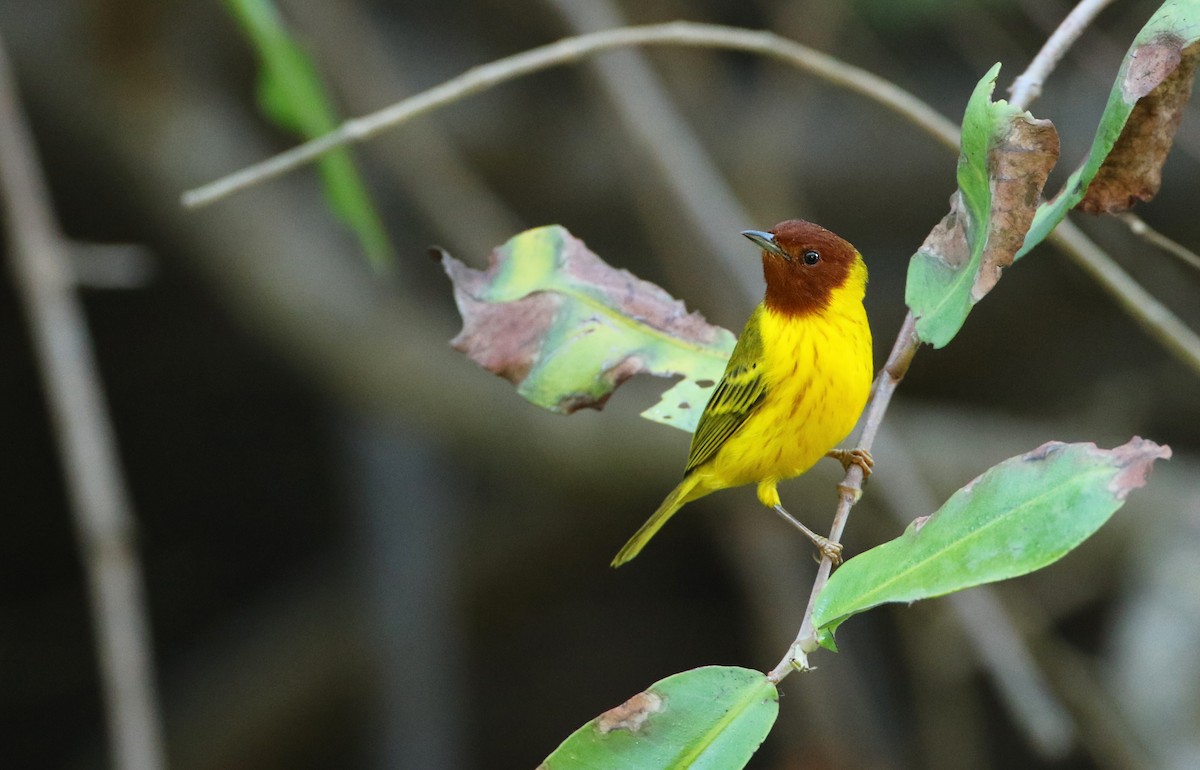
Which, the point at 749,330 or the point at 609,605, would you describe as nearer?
the point at 749,330

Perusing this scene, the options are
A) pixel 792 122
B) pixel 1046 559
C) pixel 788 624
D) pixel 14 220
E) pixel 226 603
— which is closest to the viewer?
pixel 1046 559

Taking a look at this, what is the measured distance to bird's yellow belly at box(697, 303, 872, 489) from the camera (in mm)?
2459

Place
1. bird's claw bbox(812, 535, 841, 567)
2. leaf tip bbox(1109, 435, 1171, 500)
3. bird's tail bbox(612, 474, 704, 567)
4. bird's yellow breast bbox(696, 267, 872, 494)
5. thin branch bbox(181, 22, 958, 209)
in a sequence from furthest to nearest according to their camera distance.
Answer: bird's tail bbox(612, 474, 704, 567) → bird's yellow breast bbox(696, 267, 872, 494) → thin branch bbox(181, 22, 958, 209) → bird's claw bbox(812, 535, 841, 567) → leaf tip bbox(1109, 435, 1171, 500)

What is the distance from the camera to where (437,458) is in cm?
623

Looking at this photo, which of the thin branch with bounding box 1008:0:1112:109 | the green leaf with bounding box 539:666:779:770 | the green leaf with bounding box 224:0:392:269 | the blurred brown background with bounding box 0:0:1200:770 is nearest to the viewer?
the green leaf with bounding box 539:666:779:770

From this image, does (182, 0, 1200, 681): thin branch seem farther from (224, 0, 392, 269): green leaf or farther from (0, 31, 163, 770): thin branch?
(0, 31, 163, 770): thin branch

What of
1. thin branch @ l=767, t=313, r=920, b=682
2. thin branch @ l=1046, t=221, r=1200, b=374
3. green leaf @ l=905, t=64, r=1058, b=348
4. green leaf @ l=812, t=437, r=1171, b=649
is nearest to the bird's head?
thin branch @ l=1046, t=221, r=1200, b=374

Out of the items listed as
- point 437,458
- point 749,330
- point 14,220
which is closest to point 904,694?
point 437,458

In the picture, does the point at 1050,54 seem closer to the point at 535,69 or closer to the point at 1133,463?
the point at 1133,463

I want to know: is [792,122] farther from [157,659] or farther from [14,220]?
[157,659]

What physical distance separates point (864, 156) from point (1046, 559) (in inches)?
200

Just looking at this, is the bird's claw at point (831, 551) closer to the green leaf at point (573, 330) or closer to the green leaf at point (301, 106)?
the green leaf at point (573, 330)

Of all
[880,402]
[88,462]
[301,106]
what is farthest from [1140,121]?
[88,462]

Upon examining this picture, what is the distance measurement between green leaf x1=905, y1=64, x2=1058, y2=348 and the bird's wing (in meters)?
0.80
